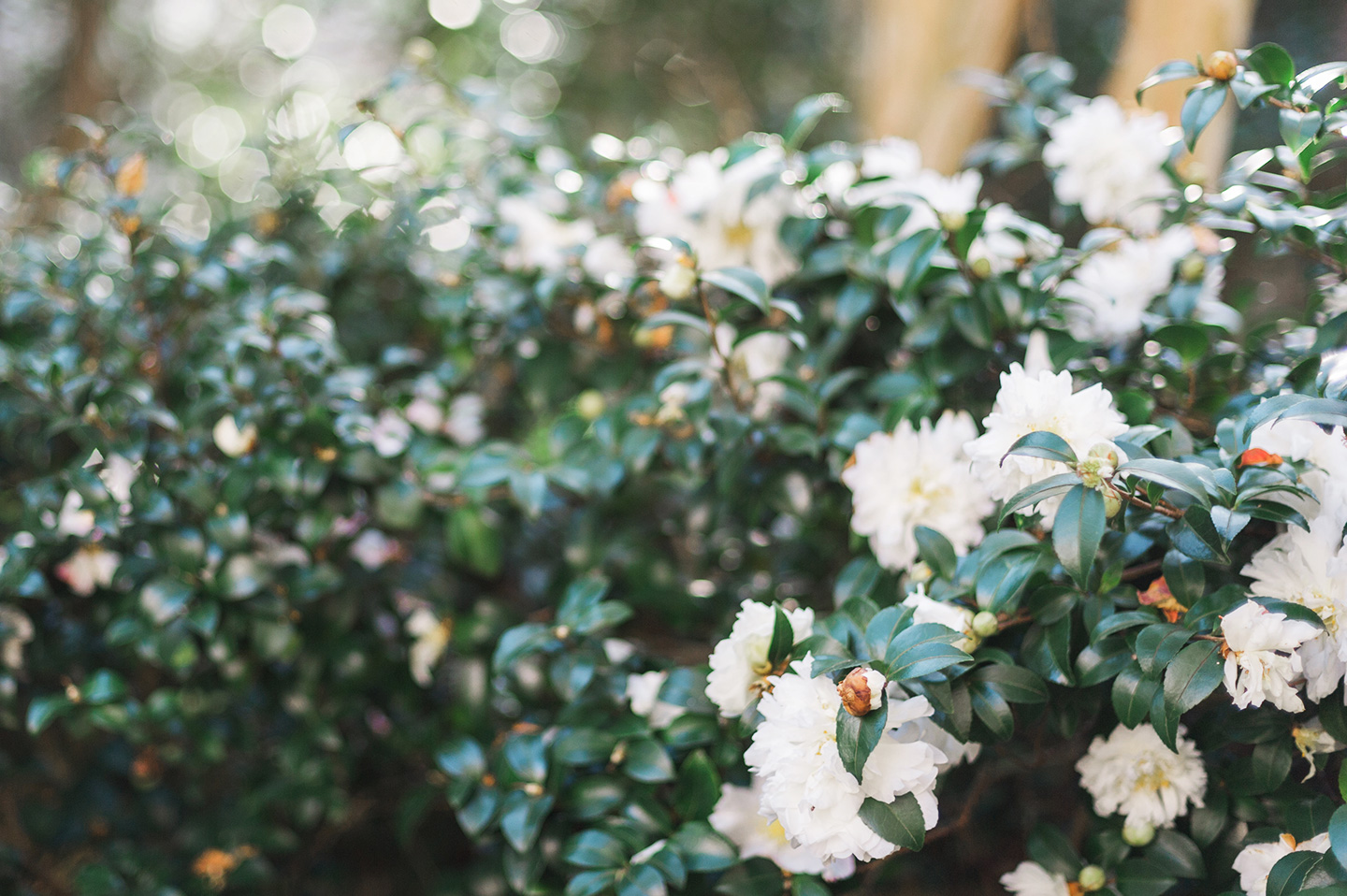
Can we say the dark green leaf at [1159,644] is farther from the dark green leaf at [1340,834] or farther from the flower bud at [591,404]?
the flower bud at [591,404]

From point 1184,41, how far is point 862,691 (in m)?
1.76

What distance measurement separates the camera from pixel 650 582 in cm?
124

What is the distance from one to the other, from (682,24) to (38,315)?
3.84 metres

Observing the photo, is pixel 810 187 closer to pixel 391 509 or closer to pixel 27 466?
pixel 391 509

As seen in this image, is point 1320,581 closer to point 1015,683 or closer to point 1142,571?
point 1142,571

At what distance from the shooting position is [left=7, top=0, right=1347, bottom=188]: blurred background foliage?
387 cm

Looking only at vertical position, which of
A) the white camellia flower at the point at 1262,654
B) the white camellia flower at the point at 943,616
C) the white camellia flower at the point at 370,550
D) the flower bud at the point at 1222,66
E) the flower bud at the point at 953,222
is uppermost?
the flower bud at the point at 1222,66

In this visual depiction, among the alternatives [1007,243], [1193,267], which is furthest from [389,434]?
[1193,267]

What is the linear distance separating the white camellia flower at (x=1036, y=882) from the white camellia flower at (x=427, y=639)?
0.79m

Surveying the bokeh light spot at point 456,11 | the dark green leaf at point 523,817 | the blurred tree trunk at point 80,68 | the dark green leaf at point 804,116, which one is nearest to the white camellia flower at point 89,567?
the dark green leaf at point 523,817

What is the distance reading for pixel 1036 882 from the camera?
2.73ft

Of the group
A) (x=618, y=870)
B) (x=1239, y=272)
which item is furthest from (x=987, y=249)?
(x=1239, y=272)

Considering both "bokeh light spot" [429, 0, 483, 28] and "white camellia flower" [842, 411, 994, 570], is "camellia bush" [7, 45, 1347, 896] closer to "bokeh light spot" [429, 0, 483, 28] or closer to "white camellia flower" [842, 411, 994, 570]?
"white camellia flower" [842, 411, 994, 570]

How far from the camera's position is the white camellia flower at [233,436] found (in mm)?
1111
